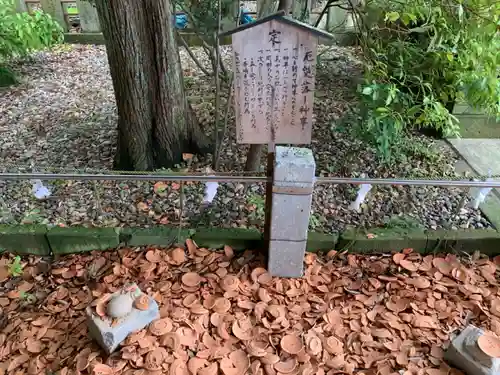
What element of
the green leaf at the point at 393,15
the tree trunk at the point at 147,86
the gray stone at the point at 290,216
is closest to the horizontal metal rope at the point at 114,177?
the gray stone at the point at 290,216

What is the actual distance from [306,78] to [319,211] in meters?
1.15

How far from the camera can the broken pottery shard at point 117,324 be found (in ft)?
6.93

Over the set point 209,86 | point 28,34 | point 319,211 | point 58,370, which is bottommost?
point 58,370

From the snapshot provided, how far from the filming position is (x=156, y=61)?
305 centimetres

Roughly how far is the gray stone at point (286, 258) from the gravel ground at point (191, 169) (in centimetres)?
41

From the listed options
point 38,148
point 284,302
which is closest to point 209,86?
point 38,148

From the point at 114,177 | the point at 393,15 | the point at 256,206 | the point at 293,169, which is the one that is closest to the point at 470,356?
the point at 293,169

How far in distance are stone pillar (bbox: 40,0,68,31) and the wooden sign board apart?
6.18 metres

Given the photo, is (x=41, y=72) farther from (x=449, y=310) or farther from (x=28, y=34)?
(x=449, y=310)

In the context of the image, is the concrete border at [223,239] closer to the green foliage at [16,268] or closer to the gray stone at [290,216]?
the green foliage at [16,268]

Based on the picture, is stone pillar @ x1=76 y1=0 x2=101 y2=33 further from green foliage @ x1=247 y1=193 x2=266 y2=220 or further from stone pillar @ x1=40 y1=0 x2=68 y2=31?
green foliage @ x1=247 y1=193 x2=266 y2=220

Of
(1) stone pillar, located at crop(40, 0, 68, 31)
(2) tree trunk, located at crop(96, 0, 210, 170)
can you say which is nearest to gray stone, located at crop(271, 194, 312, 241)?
(2) tree trunk, located at crop(96, 0, 210, 170)

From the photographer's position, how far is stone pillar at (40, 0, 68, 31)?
7027 mm

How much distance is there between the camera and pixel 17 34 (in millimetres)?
5168
